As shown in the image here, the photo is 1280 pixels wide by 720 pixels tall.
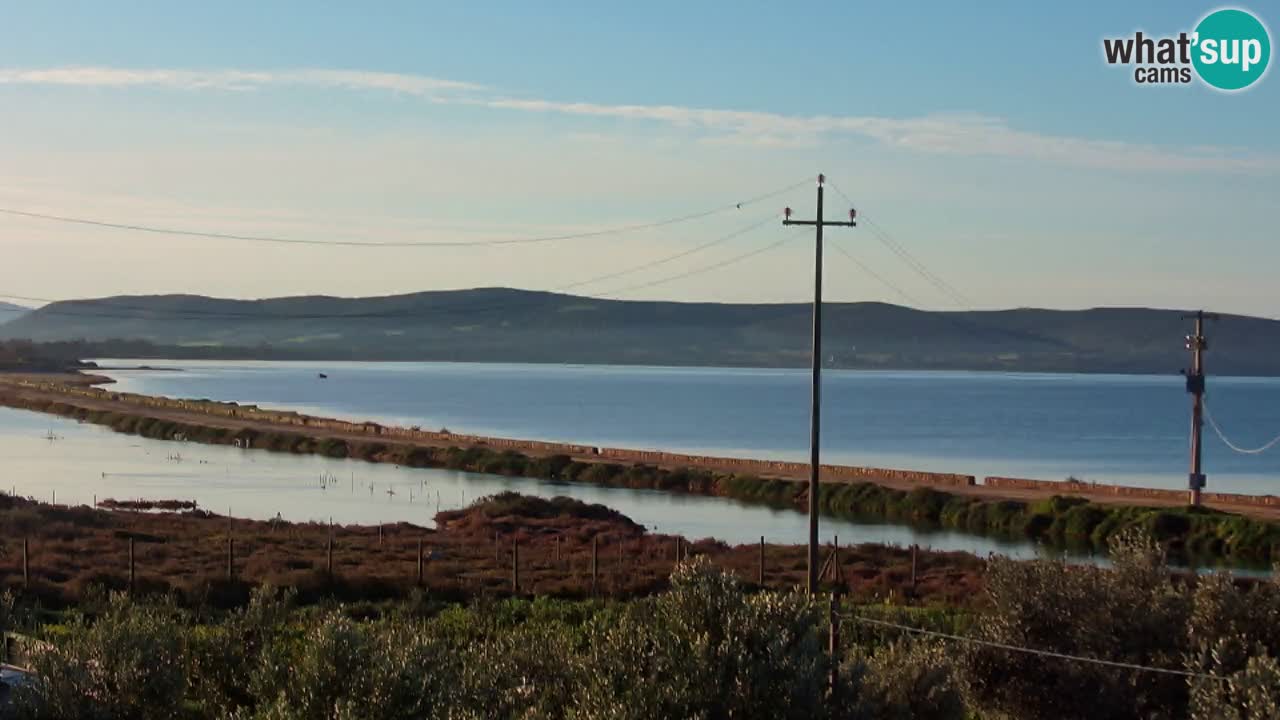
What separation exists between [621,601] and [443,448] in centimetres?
7085

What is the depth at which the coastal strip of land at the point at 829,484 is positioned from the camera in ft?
198

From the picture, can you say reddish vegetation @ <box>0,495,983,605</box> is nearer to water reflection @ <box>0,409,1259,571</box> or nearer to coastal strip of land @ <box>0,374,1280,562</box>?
water reflection @ <box>0,409,1259,571</box>

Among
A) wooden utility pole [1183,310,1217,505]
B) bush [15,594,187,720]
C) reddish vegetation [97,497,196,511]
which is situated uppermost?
wooden utility pole [1183,310,1217,505]

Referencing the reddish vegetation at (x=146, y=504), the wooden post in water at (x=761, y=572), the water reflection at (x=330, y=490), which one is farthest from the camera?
the water reflection at (x=330, y=490)

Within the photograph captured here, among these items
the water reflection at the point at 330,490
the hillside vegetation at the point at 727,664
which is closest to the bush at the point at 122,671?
the hillside vegetation at the point at 727,664

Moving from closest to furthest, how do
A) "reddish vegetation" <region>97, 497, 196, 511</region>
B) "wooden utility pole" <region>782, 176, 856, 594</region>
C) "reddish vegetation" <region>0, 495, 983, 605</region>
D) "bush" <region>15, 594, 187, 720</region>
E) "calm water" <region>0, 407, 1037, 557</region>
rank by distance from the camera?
"bush" <region>15, 594, 187, 720</region>, "wooden utility pole" <region>782, 176, 856, 594</region>, "reddish vegetation" <region>0, 495, 983, 605</region>, "reddish vegetation" <region>97, 497, 196, 511</region>, "calm water" <region>0, 407, 1037, 557</region>

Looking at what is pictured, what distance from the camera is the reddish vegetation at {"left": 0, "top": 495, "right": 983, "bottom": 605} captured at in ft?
123

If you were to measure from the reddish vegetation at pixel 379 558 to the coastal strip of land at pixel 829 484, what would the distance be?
13.1 metres

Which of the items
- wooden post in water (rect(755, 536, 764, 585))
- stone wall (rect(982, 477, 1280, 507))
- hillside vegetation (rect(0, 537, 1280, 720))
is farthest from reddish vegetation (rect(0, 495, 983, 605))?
stone wall (rect(982, 477, 1280, 507))

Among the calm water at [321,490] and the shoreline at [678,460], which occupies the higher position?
the shoreline at [678,460]

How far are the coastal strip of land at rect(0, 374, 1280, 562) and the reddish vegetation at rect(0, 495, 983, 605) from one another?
516 inches

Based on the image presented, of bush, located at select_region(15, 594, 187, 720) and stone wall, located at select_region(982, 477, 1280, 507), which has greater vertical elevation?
bush, located at select_region(15, 594, 187, 720)

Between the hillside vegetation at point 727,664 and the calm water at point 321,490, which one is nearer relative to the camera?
the hillside vegetation at point 727,664

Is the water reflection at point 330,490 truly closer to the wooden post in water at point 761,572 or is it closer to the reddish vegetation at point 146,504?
the reddish vegetation at point 146,504
